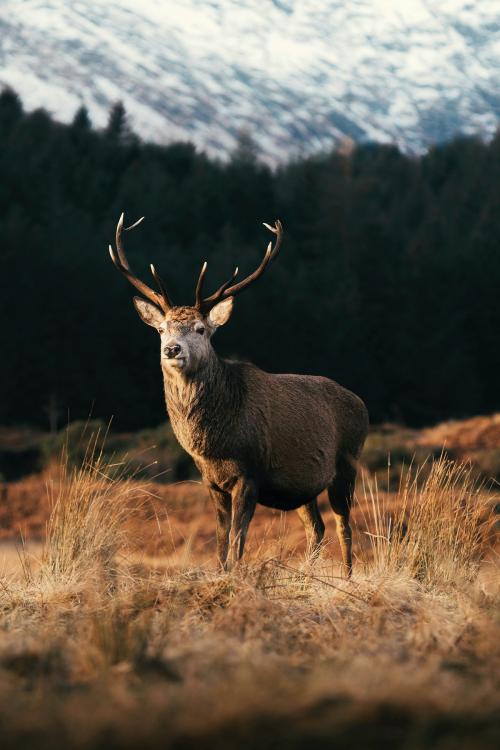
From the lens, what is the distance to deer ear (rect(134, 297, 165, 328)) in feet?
25.2

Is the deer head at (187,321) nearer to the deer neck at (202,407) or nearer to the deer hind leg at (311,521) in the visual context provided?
the deer neck at (202,407)

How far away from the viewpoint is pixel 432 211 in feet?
232

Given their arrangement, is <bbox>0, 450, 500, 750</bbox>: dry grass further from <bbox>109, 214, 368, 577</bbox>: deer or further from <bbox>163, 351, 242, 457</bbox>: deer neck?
<bbox>163, 351, 242, 457</bbox>: deer neck

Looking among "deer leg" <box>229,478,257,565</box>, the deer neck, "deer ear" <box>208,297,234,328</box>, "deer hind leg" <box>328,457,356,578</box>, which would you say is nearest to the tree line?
"deer hind leg" <box>328,457,356,578</box>

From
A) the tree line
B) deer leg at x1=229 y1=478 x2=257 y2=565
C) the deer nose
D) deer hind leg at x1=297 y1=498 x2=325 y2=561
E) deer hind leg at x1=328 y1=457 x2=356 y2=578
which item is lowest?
the tree line

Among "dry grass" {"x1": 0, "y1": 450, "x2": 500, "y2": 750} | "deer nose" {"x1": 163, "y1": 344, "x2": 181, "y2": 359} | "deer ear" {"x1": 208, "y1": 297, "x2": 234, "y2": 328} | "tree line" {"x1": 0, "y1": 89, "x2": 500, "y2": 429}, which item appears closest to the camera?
"dry grass" {"x1": 0, "y1": 450, "x2": 500, "y2": 750}

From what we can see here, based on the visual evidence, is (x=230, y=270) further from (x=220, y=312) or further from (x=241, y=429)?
Result: (x=241, y=429)

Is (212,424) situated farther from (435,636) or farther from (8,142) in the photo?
(8,142)

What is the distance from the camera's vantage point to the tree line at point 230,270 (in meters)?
39.9

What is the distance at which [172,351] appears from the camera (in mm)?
7047

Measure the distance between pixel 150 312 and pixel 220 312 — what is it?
1.50 ft

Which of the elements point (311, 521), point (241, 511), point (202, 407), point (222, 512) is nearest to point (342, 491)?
point (311, 521)

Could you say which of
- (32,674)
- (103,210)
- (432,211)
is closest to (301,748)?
(32,674)

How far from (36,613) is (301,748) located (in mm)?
3239
